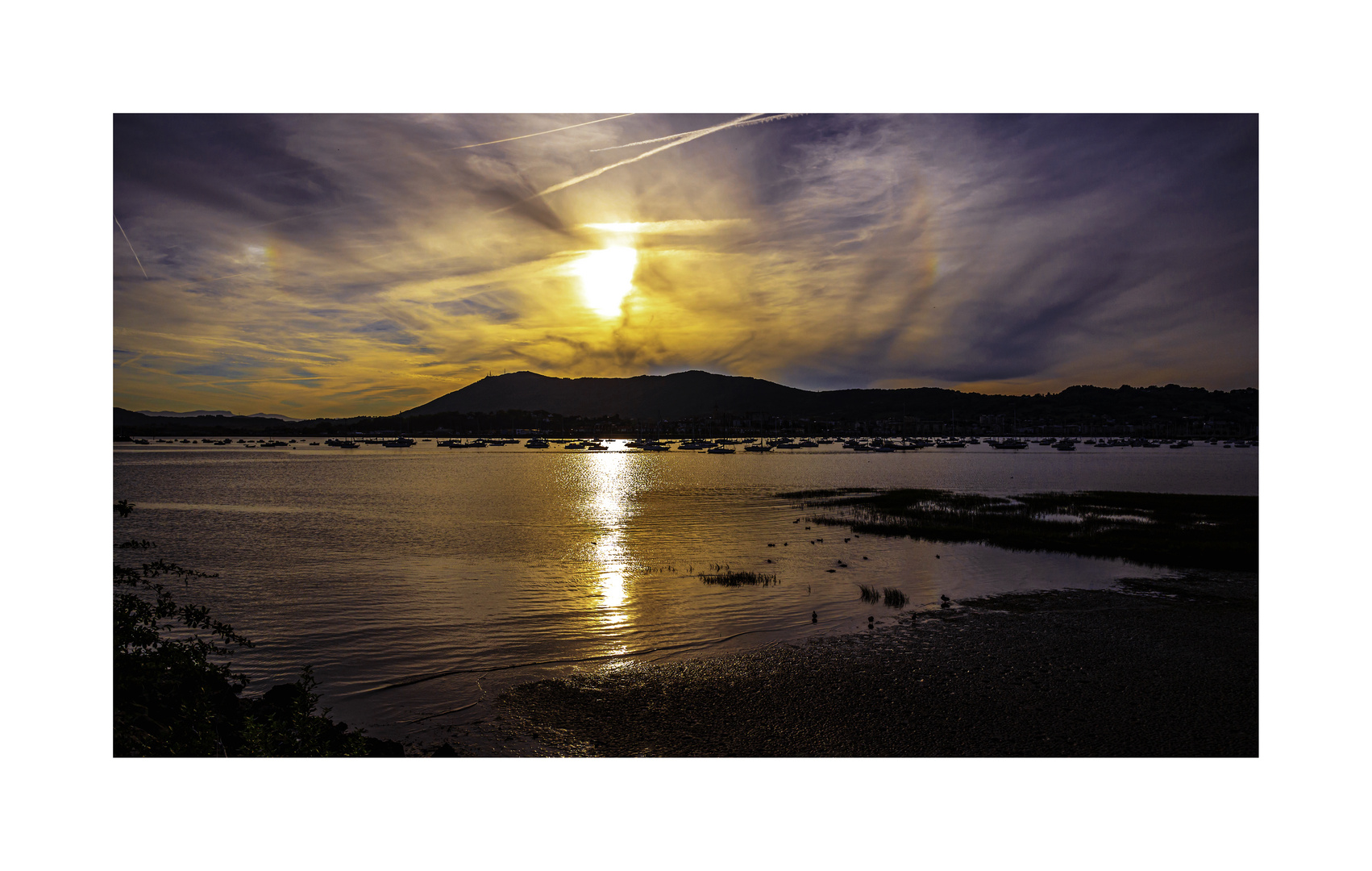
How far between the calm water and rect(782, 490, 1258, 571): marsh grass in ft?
6.83

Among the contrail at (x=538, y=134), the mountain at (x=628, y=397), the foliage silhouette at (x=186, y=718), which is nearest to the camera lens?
the foliage silhouette at (x=186, y=718)

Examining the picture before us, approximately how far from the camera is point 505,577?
754 inches

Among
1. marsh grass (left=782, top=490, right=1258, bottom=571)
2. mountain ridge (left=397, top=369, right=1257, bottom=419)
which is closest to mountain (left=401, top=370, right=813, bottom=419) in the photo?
mountain ridge (left=397, top=369, right=1257, bottom=419)

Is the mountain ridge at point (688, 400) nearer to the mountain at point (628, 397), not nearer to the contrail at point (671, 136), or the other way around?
the mountain at point (628, 397)

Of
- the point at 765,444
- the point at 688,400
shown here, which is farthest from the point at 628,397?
the point at 765,444

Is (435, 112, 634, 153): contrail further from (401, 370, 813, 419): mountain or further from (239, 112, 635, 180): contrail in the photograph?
(401, 370, 813, 419): mountain

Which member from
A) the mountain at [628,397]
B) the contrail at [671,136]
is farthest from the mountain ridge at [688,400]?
the contrail at [671,136]

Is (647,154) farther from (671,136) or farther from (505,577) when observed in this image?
(505,577)

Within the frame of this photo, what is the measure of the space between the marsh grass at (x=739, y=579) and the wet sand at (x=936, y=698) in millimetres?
5518

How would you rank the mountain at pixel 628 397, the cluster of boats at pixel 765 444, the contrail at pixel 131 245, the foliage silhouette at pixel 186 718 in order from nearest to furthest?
the foliage silhouette at pixel 186 718 < the contrail at pixel 131 245 < the mountain at pixel 628 397 < the cluster of boats at pixel 765 444

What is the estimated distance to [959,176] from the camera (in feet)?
42.6

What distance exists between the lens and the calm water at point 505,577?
450 inches

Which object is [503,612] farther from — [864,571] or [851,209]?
[851,209]

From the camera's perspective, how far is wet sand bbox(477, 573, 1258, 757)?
25.2 ft
